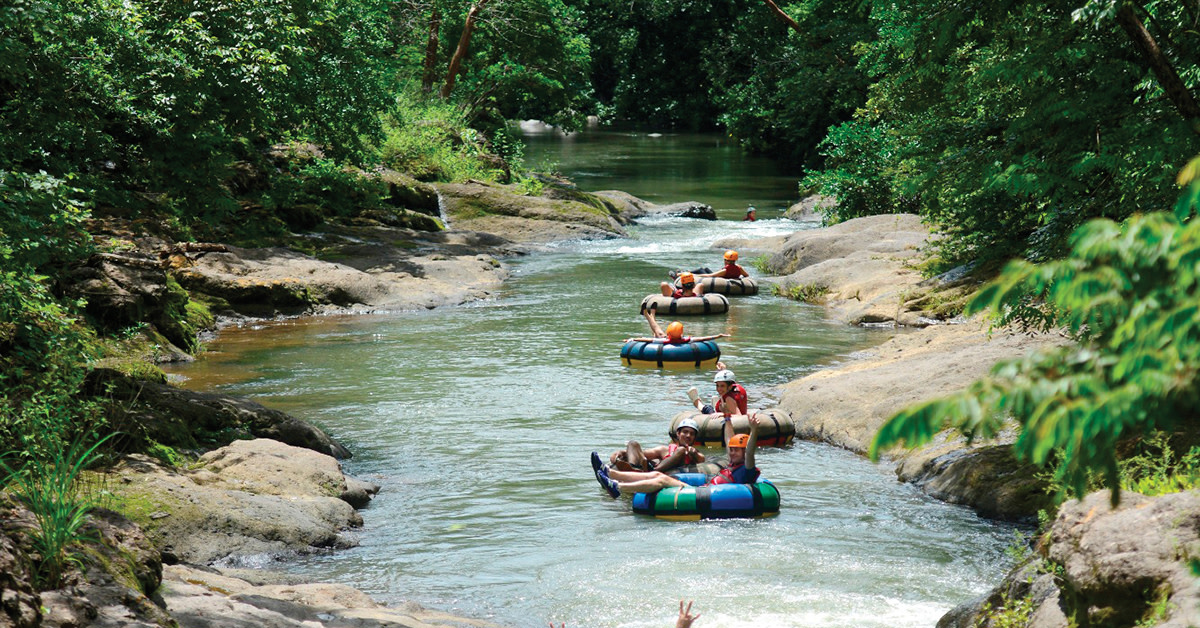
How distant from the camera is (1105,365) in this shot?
3.37 meters

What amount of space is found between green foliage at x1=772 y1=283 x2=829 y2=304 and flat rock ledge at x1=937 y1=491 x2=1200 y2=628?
17.4 m

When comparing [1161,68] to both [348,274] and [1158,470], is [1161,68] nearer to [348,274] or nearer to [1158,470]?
[1158,470]

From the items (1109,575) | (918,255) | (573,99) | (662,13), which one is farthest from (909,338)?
(662,13)

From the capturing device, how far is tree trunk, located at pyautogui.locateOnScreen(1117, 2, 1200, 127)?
9078mm

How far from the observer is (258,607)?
7.43 metres

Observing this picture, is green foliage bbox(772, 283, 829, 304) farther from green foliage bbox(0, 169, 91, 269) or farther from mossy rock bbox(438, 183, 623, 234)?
green foliage bbox(0, 169, 91, 269)

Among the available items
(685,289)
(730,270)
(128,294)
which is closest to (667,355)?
(685,289)

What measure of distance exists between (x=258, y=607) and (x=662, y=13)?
207ft

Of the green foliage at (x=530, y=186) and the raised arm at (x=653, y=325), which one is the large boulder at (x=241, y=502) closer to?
the raised arm at (x=653, y=325)

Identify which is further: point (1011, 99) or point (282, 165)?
point (282, 165)

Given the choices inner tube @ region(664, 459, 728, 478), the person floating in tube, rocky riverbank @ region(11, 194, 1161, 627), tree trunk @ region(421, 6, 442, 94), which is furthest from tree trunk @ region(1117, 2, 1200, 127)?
tree trunk @ region(421, 6, 442, 94)

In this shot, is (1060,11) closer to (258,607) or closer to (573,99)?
(258,607)

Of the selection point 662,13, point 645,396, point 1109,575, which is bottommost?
point 645,396

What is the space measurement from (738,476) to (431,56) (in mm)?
30601
